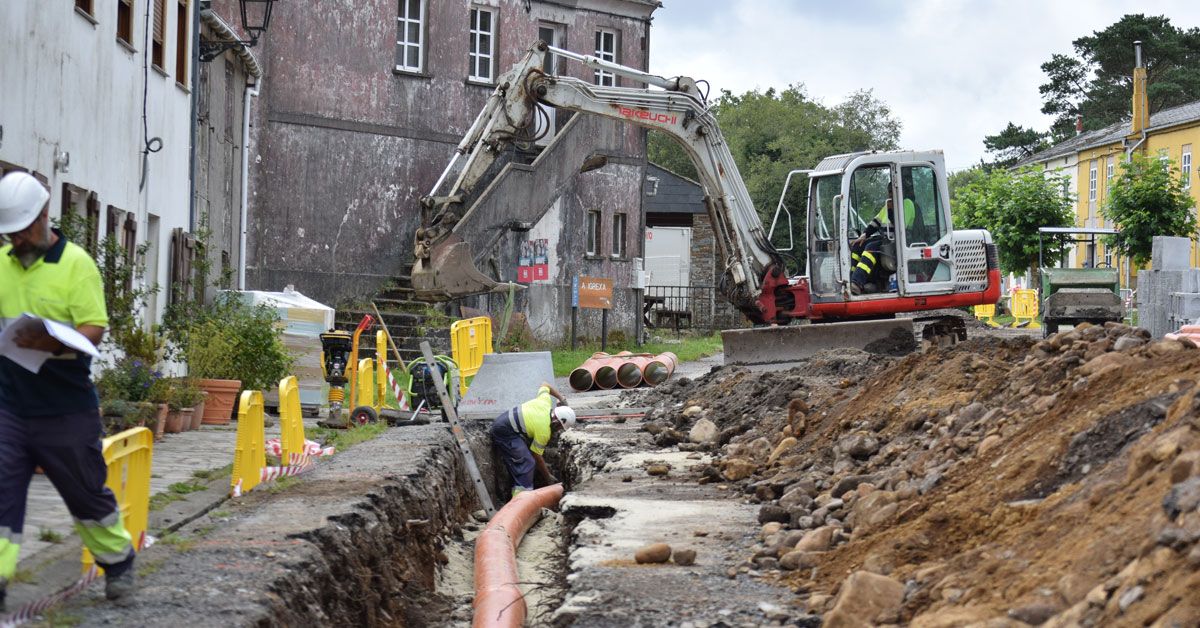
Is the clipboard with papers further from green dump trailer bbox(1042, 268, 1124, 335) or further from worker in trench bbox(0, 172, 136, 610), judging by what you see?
green dump trailer bbox(1042, 268, 1124, 335)

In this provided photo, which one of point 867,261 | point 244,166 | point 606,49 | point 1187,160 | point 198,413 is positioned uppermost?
point 1187,160

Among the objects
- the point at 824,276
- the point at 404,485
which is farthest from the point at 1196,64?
the point at 404,485

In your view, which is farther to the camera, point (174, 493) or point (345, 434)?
point (345, 434)

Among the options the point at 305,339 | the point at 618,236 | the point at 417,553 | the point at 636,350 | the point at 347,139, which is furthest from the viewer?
the point at 618,236

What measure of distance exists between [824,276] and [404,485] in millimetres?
9954

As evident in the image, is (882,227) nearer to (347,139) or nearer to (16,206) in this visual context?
(347,139)

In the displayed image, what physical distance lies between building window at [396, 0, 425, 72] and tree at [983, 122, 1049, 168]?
6140cm

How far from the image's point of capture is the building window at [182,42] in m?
18.6

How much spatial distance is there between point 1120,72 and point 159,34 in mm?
68763

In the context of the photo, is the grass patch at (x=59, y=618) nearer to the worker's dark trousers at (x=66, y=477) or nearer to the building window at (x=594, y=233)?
the worker's dark trousers at (x=66, y=477)

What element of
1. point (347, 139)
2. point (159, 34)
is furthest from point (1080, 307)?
point (159, 34)

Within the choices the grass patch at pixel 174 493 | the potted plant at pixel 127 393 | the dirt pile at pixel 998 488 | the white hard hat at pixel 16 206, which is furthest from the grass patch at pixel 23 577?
the potted plant at pixel 127 393

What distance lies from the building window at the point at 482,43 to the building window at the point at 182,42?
9769 millimetres

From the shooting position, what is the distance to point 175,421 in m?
13.8
